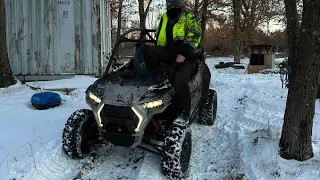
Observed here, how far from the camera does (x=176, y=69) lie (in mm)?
4320

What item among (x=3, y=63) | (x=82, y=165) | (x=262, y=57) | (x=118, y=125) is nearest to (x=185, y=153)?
→ (x=118, y=125)

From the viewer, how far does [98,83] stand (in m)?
4.35

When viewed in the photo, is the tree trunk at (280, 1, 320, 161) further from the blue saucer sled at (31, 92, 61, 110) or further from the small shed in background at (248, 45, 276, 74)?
the small shed in background at (248, 45, 276, 74)

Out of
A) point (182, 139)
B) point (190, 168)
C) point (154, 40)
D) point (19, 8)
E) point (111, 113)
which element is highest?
point (19, 8)

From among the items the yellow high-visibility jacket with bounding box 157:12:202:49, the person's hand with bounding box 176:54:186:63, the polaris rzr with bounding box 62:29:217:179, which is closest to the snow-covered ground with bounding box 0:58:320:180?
the polaris rzr with bounding box 62:29:217:179

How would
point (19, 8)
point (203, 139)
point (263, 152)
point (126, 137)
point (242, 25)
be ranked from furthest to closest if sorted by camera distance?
point (242, 25) → point (19, 8) → point (203, 139) → point (263, 152) → point (126, 137)

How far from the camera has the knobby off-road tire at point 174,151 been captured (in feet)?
13.0

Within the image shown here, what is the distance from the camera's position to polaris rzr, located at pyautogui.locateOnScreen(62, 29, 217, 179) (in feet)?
12.8

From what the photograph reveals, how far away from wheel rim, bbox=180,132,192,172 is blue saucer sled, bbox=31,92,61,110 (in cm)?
348

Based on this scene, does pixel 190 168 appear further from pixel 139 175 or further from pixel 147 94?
pixel 147 94

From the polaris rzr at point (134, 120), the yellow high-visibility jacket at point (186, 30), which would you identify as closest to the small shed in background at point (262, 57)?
the yellow high-visibility jacket at point (186, 30)

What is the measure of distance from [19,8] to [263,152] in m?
8.52

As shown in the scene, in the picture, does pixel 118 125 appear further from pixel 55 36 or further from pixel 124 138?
pixel 55 36

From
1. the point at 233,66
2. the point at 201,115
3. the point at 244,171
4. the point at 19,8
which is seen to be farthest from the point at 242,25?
the point at 244,171
